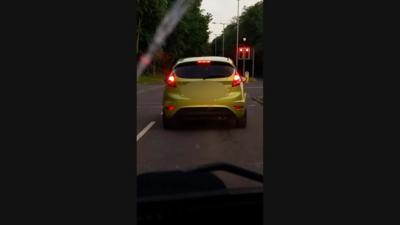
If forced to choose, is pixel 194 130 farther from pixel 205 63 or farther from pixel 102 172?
pixel 102 172

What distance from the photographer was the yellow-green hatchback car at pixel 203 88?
31.2ft

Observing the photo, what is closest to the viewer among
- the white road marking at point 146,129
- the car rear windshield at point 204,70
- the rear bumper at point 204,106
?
the white road marking at point 146,129

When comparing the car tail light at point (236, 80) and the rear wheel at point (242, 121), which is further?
the rear wheel at point (242, 121)

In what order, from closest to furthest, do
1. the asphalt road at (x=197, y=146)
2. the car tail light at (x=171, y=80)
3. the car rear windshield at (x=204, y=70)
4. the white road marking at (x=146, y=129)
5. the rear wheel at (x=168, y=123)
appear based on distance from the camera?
the asphalt road at (x=197, y=146) → the white road marking at (x=146, y=129) → the car rear windshield at (x=204, y=70) → the car tail light at (x=171, y=80) → the rear wheel at (x=168, y=123)

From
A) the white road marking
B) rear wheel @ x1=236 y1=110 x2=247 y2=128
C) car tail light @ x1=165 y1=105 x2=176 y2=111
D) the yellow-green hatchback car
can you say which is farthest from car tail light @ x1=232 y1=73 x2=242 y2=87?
the white road marking

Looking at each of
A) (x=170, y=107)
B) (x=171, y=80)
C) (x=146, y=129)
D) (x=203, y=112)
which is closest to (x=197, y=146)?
(x=203, y=112)

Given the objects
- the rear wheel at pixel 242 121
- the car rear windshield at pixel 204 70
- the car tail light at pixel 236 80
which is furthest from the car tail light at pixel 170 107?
the rear wheel at pixel 242 121

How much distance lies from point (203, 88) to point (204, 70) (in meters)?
0.58

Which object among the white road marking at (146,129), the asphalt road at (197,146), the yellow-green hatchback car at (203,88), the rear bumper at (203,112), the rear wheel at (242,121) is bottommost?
the white road marking at (146,129)

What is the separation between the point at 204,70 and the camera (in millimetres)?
9398

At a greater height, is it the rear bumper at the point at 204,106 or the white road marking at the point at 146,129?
→ the rear bumper at the point at 204,106

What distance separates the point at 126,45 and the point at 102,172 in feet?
1.01

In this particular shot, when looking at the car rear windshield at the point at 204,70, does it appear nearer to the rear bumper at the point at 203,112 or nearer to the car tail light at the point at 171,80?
the car tail light at the point at 171,80

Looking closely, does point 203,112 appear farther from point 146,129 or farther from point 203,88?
point 146,129
